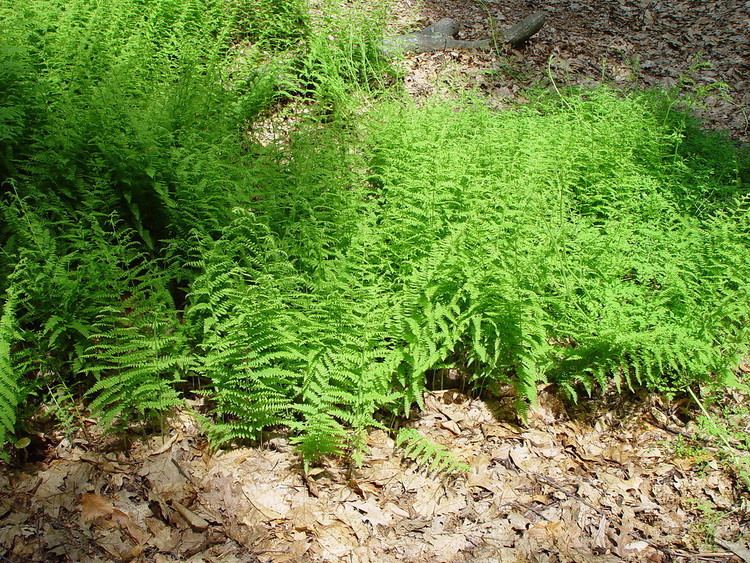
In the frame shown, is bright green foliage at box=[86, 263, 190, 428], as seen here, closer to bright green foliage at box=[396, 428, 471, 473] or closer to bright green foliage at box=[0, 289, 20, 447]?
bright green foliage at box=[0, 289, 20, 447]

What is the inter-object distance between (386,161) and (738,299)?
10.3 feet

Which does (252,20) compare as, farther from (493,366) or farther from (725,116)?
(725,116)

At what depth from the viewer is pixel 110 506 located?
3121mm

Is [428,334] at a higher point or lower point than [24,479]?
lower

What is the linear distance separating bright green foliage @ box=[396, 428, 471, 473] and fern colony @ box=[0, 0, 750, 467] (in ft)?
0.07

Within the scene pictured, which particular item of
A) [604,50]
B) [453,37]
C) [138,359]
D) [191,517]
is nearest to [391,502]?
[191,517]

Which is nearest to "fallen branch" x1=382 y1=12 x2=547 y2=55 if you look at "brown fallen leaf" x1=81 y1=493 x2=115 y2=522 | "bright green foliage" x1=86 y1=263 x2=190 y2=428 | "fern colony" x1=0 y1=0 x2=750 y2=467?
Result: "fern colony" x1=0 y1=0 x2=750 y2=467

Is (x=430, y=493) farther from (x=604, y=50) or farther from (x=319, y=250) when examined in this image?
(x=604, y=50)

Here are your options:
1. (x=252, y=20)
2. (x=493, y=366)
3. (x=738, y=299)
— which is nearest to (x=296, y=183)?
(x=493, y=366)

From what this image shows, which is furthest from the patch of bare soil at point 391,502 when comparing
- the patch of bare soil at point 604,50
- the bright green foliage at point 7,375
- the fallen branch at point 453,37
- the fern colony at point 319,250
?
the fallen branch at point 453,37

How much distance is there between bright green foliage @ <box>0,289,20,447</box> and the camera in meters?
3.05

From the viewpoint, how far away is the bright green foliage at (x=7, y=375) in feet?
10.0

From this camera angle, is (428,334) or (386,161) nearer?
(428,334)

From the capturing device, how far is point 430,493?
144 inches
